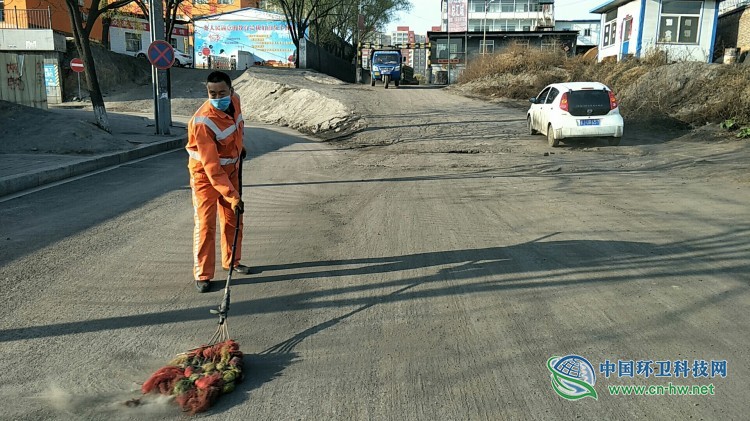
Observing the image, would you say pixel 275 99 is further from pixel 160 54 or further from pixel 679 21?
pixel 679 21

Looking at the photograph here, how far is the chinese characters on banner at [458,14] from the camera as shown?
44.4 metres

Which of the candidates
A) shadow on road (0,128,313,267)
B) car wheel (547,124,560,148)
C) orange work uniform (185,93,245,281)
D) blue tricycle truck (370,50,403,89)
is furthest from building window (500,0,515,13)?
orange work uniform (185,93,245,281)

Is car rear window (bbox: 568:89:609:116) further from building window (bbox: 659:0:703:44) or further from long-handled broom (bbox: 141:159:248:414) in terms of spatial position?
building window (bbox: 659:0:703:44)

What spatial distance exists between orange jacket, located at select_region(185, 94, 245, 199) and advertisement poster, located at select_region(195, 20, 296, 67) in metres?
53.2

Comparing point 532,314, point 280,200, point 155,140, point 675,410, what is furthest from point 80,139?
point 675,410

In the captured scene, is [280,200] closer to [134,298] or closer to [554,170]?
[134,298]

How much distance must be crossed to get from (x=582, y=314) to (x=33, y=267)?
4947 millimetres

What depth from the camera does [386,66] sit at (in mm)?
36219

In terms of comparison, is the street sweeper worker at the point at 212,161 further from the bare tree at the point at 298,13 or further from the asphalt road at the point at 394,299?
the bare tree at the point at 298,13

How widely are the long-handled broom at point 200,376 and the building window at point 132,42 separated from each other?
54683 mm

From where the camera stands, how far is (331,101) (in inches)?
902

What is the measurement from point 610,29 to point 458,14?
12.5m

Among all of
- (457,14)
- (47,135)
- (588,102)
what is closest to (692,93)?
(588,102)

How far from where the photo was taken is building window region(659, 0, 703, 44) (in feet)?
100
